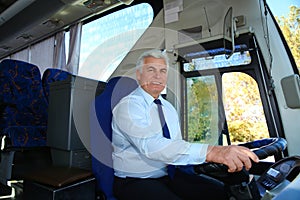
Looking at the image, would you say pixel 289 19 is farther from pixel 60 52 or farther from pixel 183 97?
pixel 60 52

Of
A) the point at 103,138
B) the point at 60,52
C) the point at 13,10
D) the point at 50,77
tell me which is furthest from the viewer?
the point at 60,52

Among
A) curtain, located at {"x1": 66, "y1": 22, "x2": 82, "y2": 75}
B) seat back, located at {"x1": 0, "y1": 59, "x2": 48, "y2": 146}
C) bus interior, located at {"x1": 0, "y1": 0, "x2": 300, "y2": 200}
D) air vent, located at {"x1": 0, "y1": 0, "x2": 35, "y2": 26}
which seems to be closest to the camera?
bus interior, located at {"x1": 0, "y1": 0, "x2": 300, "y2": 200}

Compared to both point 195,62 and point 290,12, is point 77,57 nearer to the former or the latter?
point 195,62

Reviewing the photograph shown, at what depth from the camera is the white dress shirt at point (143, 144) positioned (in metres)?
0.85

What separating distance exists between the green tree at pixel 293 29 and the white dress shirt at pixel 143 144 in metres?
1.33

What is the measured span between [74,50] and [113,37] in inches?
40.8

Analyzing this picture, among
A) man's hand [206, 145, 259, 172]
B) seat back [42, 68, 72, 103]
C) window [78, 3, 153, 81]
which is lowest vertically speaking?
man's hand [206, 145, 259, 172]

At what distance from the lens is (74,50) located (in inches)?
161

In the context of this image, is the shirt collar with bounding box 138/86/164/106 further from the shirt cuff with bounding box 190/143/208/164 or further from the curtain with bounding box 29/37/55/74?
the curtain with bounding box 29/37/55/74

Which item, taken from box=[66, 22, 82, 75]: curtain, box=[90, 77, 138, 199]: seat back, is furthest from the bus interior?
box=[66, 22, 82, 75]: curtain

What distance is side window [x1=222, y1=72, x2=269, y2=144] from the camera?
1905 millimetres

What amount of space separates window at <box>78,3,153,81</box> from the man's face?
1.83 metres

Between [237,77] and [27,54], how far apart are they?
525 cm

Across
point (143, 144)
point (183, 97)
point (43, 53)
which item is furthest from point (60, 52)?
point (143, 144)
